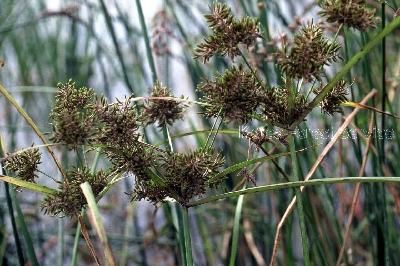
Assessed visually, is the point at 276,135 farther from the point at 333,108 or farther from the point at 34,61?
the point at 34,61

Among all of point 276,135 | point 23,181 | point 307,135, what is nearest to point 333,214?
point 307,135

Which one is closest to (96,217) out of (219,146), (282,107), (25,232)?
(282,107)

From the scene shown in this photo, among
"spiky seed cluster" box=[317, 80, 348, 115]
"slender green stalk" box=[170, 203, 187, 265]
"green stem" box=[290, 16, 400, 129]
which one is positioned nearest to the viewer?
"green stem" box=[290, 16, 400, 129]

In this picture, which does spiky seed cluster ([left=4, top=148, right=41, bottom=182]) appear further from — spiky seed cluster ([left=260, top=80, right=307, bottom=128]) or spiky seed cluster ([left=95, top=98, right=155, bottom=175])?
spiky seed cluster ([left=260, top=80, right=307, bottom=128])

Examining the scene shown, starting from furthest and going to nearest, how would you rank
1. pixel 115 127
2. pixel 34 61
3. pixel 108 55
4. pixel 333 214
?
pixel 34 61 → pixel 108 55 → pixel 333 214 → pixel 115 127

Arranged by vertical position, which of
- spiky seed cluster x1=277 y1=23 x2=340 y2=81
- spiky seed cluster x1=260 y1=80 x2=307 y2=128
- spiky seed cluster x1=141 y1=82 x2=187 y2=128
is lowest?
spiky seed cluster x1=260 y1=80 x2=307 y2=128

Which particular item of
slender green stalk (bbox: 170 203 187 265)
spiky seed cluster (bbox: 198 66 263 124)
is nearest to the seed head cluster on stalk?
spiky seed cluster (bbox: 198 66 263 124)

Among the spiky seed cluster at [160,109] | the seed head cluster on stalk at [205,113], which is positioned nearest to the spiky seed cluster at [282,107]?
the seed head cluster on stalk at [205,113]
